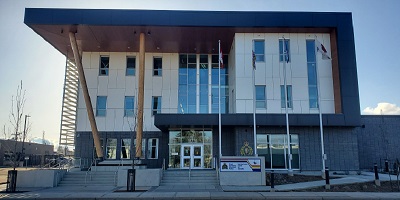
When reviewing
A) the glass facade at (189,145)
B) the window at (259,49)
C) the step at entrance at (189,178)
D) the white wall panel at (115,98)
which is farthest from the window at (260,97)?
the white wall panel at (115,98)

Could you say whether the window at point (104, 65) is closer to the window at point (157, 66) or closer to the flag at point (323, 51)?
the window at point (157, 66)

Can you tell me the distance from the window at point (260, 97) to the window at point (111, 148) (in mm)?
13037

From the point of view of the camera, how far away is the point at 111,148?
29781 mm

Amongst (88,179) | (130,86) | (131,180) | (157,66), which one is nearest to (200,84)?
(157,66)

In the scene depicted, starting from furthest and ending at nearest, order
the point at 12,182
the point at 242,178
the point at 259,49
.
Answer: the point at 259,49
the point at 242,178
the point at 12,182

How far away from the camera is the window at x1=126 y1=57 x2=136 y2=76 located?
102 ft

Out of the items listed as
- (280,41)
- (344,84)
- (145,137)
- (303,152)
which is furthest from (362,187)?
(145,137)

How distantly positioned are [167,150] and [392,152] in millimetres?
20054

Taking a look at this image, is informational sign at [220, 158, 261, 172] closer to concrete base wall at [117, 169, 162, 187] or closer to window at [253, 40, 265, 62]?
concrete base wall at [117, 169, 162, 187]

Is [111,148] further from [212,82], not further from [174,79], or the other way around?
[212,82]

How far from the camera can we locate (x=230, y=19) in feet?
88.6

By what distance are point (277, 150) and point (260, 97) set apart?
4.46 meters

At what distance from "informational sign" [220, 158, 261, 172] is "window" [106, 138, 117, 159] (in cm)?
1267

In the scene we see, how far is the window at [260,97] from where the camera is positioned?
2733cm
